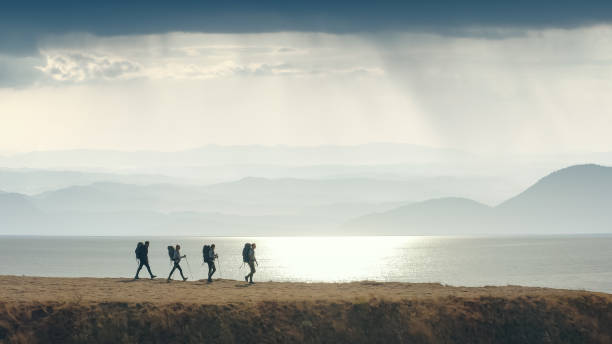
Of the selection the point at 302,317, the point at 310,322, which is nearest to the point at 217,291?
the point at 302,317

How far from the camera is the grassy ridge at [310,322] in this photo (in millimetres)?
29047

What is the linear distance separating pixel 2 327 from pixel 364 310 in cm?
1534

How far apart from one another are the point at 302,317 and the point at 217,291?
6550 mm

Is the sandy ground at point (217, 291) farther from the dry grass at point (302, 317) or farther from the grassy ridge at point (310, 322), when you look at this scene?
the grassy ridge at point (310, 322)

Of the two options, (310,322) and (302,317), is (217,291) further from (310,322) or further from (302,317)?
(310,322)

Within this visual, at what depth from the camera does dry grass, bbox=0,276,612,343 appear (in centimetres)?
2909

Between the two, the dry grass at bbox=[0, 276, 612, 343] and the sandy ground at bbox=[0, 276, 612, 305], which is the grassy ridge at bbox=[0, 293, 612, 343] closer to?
the dry grass at bbox=[0, 276, 612, 343]

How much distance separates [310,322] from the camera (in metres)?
29.7

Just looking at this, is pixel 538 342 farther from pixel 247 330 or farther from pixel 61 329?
pixel 61 329

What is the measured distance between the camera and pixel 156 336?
29.0 meters

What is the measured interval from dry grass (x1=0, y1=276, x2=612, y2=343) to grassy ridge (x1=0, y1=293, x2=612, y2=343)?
0.14 feet

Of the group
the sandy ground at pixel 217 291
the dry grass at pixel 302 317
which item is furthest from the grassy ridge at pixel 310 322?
the sandy ground at pixel 217 291

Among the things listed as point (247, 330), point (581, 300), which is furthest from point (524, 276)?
point (247, 330)

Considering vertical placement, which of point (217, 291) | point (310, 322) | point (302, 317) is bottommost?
point (310, 322)
